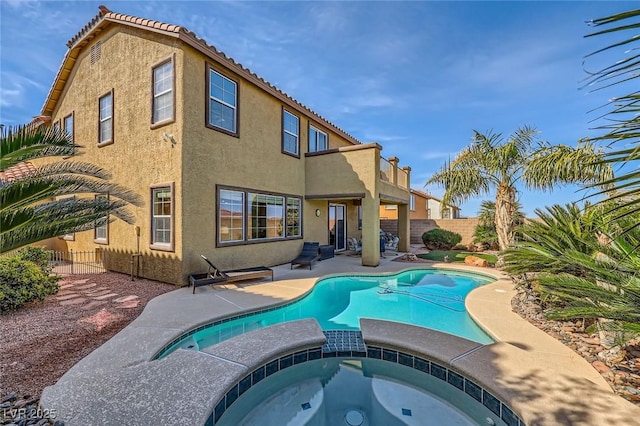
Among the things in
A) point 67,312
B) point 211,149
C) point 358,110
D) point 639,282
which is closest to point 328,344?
point 639,282

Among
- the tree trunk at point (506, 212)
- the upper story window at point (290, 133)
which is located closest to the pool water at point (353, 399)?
the upper story window at point (290, 133)

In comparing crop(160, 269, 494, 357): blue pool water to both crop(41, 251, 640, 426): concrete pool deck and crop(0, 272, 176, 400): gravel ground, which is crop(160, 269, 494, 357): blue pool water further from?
crop(0, 272, 176, 400): gravel ground

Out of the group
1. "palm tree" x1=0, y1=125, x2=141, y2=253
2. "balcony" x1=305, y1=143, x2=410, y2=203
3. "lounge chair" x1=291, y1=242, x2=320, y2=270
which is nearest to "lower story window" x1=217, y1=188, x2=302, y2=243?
"lounge chair" x1=291, y1=242, x2=320, y2=270

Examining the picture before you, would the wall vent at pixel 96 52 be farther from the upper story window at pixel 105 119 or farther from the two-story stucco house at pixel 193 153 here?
the upper story window at pixel 105 119

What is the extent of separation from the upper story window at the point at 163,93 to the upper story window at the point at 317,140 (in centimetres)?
733

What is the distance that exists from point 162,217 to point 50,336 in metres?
4.96

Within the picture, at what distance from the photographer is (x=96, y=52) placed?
12.3 meters

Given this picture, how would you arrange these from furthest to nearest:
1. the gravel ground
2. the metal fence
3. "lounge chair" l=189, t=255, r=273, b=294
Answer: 1. the metal fence
2. "lounge chair" l=189, t=255, r=273, b=294
3. the gravel ground

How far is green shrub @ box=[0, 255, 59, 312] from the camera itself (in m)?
6.50

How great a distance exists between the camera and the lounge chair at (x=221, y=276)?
8617 mm

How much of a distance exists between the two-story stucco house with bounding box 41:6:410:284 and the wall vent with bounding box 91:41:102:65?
44 millimetres

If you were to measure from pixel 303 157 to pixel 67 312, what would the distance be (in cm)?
1070

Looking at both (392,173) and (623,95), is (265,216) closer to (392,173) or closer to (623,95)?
(392,173)

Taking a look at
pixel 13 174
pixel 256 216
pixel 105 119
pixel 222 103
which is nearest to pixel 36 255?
pixel 13 174
